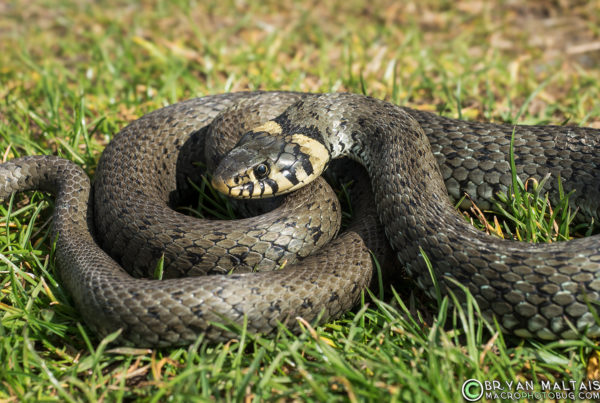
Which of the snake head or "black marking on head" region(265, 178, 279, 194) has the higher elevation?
the snake head

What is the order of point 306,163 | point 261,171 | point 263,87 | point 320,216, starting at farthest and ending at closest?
point 263,87, point 306,163, point 261,171, point 320,216

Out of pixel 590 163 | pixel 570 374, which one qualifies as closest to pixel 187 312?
pixel 570 374

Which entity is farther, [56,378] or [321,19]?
[321,19]

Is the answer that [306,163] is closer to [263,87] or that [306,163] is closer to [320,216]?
[320,216]

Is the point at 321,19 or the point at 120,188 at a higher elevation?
the point at 321,19

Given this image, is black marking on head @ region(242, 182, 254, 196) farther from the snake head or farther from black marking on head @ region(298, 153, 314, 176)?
black marking on head @ region(298, 153, 314, 176)

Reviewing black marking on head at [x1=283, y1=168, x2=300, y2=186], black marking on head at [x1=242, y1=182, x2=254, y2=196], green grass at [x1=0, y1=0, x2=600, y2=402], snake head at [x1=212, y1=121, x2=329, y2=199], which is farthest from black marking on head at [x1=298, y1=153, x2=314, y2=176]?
green grass at [x1=0, y1=0, x2=600, y2=402]

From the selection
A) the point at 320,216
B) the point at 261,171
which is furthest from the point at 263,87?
the point at 320,216

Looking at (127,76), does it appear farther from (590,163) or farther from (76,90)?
(590,163)
